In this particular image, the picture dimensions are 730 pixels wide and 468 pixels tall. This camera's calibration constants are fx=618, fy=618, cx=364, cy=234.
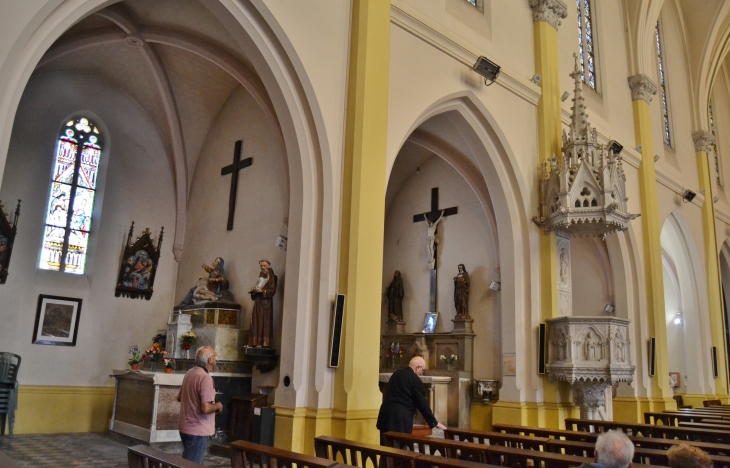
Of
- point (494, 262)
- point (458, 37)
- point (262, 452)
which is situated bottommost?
point (262, 452)

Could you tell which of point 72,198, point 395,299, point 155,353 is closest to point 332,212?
point 155,353

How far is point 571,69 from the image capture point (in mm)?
12125

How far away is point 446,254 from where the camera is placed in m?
12.4

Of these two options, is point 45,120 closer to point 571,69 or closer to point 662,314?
point 571,69

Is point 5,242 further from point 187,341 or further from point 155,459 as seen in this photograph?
point 155,459

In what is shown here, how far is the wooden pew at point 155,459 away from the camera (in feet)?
9.66

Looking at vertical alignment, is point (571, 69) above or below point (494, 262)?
above

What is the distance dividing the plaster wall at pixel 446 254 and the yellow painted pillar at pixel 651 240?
3.59 m

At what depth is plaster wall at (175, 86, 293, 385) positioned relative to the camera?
947cm

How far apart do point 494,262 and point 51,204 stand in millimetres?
7885

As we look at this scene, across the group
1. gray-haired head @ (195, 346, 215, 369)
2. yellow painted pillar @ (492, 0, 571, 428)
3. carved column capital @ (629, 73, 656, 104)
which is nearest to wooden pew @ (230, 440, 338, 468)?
Result: gray-haired head @ (195, 346, 215, 369)

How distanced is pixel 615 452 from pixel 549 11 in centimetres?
992

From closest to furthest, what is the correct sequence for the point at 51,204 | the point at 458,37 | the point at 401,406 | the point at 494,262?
the point at 401,406 → the point at 458,37 → the point at 51,204 → the point at 494,262

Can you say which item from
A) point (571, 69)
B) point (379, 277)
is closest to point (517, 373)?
point (379, 277)
